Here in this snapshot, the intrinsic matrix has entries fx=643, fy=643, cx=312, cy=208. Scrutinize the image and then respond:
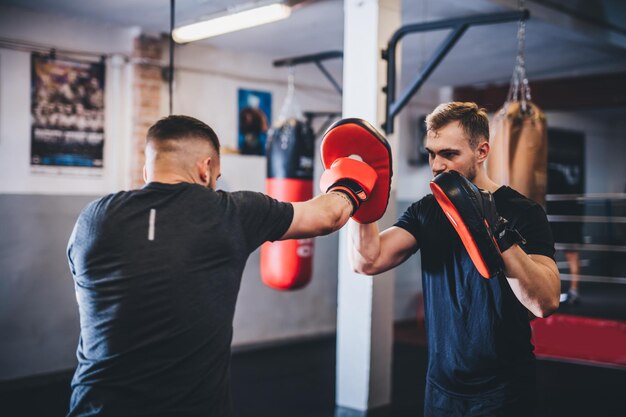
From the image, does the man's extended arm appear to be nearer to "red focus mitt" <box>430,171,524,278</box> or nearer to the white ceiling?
"red focus mitt" <box>430,171,524,278</box>

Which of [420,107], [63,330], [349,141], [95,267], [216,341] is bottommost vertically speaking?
[63,330]

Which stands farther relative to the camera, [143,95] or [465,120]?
[143,95]

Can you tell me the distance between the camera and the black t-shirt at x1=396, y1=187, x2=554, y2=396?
5.88ft

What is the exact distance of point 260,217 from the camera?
1.56 m

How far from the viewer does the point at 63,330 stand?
15.0 ft

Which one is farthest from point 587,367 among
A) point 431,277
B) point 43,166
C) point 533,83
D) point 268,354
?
point 43,166

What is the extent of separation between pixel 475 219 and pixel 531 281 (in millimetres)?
230

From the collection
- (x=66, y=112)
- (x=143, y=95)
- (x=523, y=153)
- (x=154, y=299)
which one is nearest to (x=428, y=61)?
(x=523, y=153)

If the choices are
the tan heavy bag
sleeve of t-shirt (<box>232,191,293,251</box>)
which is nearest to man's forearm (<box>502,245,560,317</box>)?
sleeve of t-shirt (<box>232,191,293,251</box>)

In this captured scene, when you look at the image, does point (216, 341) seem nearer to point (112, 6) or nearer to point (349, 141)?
point (349, 141)

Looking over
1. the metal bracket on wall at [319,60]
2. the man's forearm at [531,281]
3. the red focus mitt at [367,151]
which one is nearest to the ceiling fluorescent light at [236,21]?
the metal bracket on wall at [319,60]

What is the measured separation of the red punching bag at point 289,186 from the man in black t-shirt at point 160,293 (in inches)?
110

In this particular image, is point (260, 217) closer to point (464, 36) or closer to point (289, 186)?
point (289, 186)

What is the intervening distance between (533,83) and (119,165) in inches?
169
